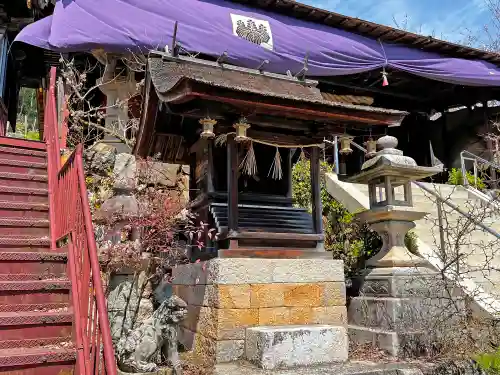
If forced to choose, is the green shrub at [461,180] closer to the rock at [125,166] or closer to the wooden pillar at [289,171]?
the wooden pillar at [289,171]

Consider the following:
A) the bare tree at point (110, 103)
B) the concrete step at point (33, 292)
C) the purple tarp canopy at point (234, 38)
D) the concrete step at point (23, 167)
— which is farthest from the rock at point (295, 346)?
the purple tarp canopy at point (234, 38)

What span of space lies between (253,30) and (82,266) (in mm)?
8745

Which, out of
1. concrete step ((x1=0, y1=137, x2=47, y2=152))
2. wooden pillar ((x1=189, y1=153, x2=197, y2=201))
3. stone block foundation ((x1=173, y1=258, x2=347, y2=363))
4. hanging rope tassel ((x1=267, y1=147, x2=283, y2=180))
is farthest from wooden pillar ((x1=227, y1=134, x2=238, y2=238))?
concrete step ((x1=0, y1=137, x2=47, y2=152))

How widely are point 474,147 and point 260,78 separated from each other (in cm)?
1261

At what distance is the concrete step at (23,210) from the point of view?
595 centimetres

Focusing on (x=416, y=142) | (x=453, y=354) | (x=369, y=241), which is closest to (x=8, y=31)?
(x=369, y=241)

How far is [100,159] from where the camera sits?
9.88m

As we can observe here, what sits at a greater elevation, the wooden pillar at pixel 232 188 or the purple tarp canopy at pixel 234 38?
the purple tarp canopy at pixel 234 38

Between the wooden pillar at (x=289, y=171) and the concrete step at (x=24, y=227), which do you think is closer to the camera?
the concrete step at (x=24, y=227)

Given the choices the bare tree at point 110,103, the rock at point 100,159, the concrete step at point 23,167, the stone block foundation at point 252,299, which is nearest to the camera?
the stone block foundation at point 252,299

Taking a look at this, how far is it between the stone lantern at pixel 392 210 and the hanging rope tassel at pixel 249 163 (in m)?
1.94

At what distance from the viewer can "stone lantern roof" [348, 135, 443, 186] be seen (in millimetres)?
6785

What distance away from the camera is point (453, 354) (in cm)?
554

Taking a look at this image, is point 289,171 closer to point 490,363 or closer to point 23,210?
point 490,363
